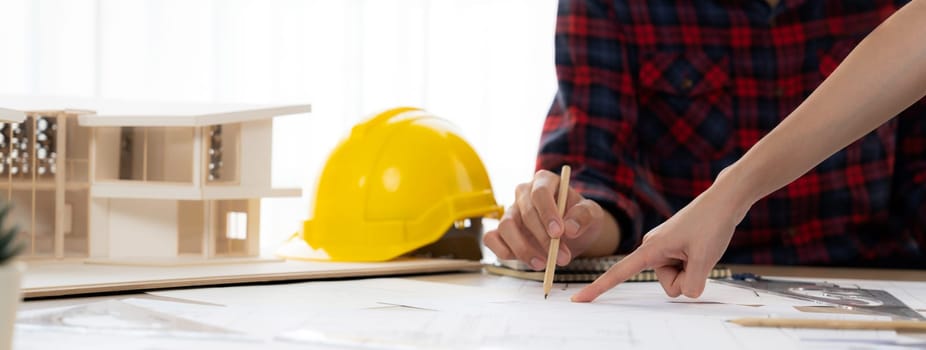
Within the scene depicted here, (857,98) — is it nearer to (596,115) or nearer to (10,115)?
(596,115)

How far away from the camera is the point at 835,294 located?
95 cm

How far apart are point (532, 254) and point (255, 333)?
498mm

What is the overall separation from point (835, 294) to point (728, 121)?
59 cm

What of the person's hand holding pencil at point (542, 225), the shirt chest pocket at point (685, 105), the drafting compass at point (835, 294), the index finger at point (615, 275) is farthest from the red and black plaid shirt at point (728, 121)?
the index finger at point (615, 275)

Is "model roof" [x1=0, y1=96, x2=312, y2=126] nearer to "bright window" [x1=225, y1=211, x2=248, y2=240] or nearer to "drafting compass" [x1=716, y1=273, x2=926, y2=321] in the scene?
"bright window" [x1=225, y1=211, x2=248, y2=240]

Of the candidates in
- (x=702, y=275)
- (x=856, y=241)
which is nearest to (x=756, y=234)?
(x=856, y=241)

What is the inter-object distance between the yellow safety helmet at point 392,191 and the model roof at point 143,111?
11 cm

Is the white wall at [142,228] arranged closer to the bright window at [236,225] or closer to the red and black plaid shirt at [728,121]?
the bright window at [236,225]

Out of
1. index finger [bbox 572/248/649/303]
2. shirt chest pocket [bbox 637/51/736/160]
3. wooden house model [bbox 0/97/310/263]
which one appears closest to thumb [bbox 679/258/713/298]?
index finger [bbox 572/248/649/303]

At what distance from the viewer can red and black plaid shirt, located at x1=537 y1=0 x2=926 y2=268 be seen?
4.61 ft

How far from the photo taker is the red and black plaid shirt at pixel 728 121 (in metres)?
1.41

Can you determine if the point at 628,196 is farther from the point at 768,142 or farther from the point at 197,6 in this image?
the point at 197,6

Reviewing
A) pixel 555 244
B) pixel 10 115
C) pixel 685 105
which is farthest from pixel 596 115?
pixel 10 115

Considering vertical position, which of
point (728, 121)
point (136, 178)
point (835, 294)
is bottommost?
point (835, 294)
